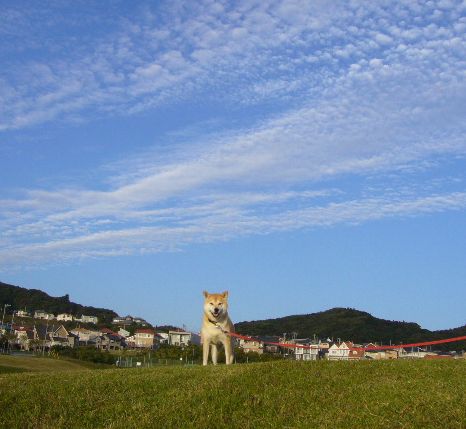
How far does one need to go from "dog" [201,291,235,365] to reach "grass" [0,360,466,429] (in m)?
2.64

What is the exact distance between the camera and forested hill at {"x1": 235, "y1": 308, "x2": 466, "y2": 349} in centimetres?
9944

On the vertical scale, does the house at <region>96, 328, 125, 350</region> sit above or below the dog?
below

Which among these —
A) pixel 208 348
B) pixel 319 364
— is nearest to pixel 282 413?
pixel 319 364

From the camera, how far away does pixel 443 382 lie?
355 inches

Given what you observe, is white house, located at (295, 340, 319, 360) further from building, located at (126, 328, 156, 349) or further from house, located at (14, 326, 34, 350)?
building, located at (126, 328, 156, 349)

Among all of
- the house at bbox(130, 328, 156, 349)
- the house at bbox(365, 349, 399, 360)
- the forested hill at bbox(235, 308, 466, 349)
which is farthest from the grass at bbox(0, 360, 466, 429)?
the house at bbox(130, 328, 156, 349)

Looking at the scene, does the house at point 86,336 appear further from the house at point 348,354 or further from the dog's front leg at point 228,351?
the dog's front leg at point 228,351

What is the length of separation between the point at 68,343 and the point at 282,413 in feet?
405

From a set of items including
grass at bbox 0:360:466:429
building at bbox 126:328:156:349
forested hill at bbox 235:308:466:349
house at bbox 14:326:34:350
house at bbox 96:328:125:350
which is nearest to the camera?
grass at bbox 0:360:466:429

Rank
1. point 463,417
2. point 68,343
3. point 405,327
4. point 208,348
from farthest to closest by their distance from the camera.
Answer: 1. point 68,343
2. point 405,327
3. point 208,348
4. point 463,417

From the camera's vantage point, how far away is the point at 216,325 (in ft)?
44.9

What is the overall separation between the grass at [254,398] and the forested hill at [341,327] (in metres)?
82.2

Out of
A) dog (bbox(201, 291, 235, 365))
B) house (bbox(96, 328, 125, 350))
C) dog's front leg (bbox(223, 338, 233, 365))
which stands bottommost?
house (bbox(96, 328, 125, 350))

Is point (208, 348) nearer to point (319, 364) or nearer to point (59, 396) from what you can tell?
point (319, 364)
